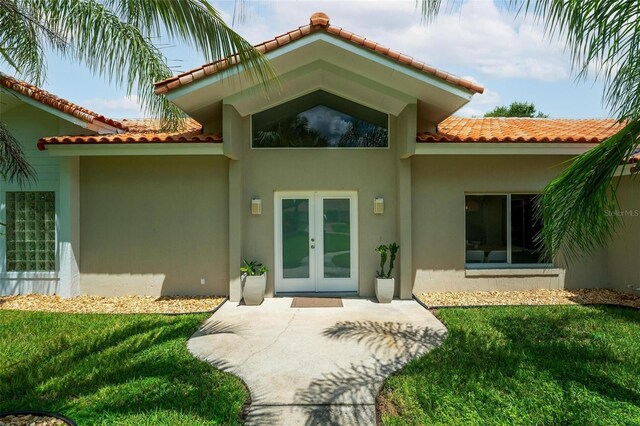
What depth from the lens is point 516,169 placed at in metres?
12.1

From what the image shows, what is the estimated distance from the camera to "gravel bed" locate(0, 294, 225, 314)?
10594 millimetres

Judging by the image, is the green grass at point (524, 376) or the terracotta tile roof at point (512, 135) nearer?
the green grass at point (524, 376)

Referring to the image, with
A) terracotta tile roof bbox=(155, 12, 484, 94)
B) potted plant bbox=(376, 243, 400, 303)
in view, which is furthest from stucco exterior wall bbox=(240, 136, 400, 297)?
terracotta tile roof bbox=(155, 12, 484, 94)

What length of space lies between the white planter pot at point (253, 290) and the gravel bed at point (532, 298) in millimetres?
4580

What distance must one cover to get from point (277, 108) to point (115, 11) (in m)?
6.03

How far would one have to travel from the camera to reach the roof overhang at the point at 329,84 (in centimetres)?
990

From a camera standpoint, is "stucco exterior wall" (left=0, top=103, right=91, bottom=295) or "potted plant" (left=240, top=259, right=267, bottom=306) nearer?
"potted plant" (left=240, top=259, right=267, bottom=306)

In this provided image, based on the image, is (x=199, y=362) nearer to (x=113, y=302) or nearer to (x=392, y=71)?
(x=113, y=302)

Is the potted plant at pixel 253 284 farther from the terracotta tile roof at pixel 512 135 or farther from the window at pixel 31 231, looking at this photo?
the window at pixel 31 231

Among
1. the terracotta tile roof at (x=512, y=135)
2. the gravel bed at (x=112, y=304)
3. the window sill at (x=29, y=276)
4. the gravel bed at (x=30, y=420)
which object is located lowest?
the gravel bed at (x=30, y=420)

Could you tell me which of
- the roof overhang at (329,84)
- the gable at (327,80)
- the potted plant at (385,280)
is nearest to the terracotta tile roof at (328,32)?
the gable at (327,80)

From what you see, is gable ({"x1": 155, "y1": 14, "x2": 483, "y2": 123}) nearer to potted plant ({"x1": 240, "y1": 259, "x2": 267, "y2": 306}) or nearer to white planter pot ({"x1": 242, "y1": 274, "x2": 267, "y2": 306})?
potted plant ({"x1": 240, "y1": 259, "x2": 267, "y2": 306})

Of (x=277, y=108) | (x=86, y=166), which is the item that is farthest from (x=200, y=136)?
(x=86, y=166)

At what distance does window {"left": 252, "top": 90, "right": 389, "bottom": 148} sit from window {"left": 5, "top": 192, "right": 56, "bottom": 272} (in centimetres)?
674
